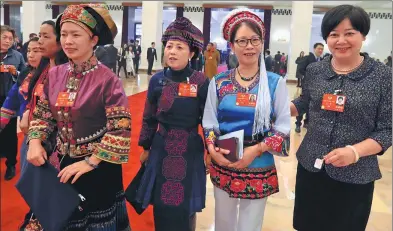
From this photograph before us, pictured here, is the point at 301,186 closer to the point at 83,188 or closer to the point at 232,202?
the point at 232,202

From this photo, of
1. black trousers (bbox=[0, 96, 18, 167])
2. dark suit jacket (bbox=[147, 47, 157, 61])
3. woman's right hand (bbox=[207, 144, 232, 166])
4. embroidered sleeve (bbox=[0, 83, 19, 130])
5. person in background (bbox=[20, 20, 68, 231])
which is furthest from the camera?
dark suit jacket (bbox=[147, 47, 157, 61])

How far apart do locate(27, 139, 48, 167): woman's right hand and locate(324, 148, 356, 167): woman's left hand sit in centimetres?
117

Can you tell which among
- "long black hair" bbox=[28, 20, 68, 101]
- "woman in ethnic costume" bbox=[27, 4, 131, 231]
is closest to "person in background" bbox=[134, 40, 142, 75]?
"long black hair" bbox=[28, 20, 68, 101]

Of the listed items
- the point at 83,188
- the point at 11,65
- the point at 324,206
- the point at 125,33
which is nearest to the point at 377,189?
the point at 324,206

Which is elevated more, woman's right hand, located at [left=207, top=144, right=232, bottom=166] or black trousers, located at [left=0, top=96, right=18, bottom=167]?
woman's right hand, located at [left=207, top=144, right=232, bottom=166]

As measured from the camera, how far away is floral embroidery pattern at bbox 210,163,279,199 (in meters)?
1.63

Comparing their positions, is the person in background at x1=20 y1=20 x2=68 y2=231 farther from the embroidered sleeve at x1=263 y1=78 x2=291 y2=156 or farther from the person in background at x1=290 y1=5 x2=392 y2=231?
the person in background at x1=290 y1=5 x2=392 y2=231

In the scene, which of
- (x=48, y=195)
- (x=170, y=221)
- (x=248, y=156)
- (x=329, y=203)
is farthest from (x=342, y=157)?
(x=48, y=195)

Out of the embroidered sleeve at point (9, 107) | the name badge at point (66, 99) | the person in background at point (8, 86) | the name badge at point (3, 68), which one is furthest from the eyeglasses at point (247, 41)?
the name badge at point (3, 68)

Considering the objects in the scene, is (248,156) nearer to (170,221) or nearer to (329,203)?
(329,203)

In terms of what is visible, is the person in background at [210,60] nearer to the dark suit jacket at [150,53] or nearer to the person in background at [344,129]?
the dark suit jacket at [150,53]

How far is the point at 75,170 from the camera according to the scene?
1433mm

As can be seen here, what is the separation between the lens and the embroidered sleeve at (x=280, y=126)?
1.58 m

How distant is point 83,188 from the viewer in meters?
1.55
